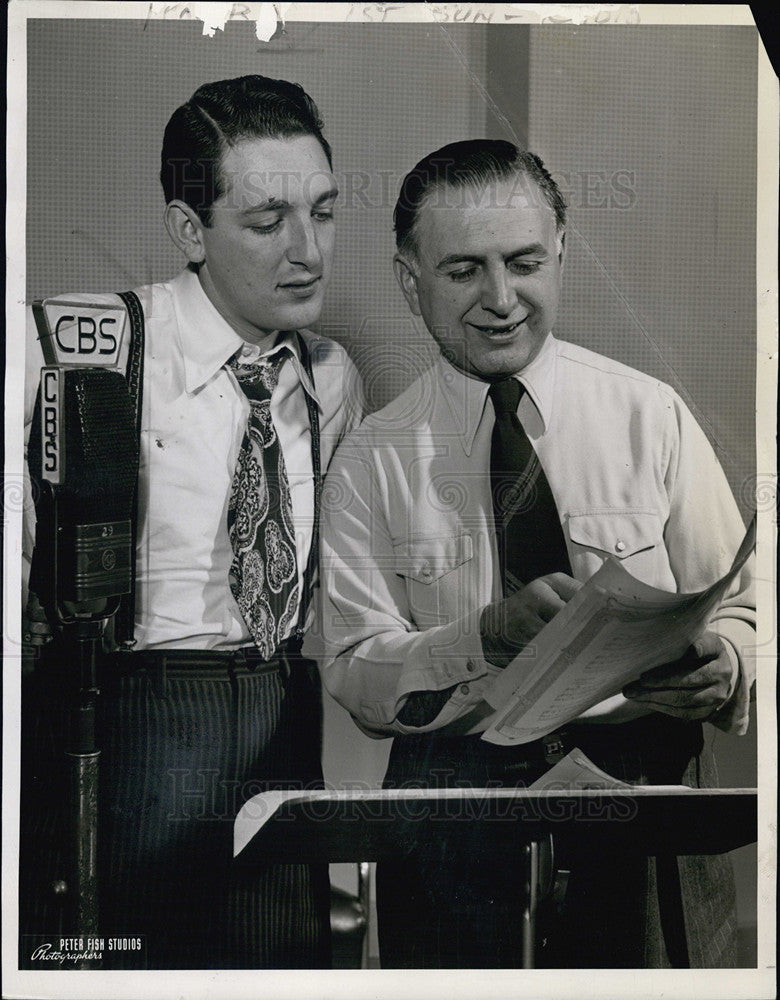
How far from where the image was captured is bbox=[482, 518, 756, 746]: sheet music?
1681 mm

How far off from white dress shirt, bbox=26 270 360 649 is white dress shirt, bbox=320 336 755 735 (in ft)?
0.32

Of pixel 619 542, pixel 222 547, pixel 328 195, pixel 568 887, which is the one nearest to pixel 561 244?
pixel 328 195

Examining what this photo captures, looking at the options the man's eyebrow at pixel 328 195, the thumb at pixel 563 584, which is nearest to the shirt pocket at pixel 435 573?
the thumb at pixel 563 584

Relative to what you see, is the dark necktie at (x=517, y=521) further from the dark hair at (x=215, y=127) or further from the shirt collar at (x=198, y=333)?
the dark hair at (x=215, y=127)

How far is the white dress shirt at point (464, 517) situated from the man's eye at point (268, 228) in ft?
1.16

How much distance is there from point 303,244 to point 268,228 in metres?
0.06

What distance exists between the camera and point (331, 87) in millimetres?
1767

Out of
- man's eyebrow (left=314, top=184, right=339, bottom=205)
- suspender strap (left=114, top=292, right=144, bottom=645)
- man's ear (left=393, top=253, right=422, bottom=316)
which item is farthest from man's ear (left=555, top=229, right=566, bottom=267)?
suspender strap (left=114, top=292, right=144, bottom=645)

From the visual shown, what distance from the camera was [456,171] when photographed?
177cm

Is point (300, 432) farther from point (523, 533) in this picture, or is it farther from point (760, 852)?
point (760, 852)

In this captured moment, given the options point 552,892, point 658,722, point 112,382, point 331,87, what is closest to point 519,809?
point 552,892

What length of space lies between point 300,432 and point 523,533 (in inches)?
16.5

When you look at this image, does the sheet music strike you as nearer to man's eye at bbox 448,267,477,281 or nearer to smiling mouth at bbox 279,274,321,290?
man's eye at bbox 448,267,477,281

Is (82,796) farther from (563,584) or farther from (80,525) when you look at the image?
(563,584)
